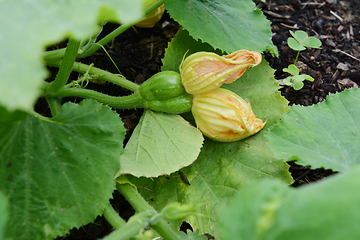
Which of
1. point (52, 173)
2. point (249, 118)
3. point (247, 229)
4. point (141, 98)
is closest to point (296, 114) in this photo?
point (249, 118)

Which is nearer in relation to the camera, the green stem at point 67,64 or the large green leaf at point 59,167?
the large green leaf at point 59,167

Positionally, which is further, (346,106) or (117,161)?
(346,106)

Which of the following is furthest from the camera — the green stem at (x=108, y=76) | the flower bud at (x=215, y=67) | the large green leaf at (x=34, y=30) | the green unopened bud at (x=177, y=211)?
the green stem at (x=108, y=76)

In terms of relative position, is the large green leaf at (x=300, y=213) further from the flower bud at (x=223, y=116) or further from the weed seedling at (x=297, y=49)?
the weed seedling at (x=297, y=49)

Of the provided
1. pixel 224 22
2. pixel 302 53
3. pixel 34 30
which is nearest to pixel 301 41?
pixel 302 53

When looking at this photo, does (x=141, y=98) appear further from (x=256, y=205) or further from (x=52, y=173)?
(x=256, y=205)

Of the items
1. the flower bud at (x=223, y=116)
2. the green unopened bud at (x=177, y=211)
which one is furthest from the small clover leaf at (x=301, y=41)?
the green unopened bud at (x=177, y=211)
